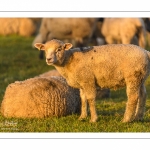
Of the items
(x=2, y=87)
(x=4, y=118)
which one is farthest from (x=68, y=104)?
(x=2, y=87)

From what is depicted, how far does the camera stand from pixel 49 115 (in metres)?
10.1

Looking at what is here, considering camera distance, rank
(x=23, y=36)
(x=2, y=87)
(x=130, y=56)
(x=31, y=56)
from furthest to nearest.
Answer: (x=23, y=36) < (x=31, y=56) < (x=2, y=87) < (x=130, y=56)

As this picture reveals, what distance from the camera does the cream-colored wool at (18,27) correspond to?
2773cm

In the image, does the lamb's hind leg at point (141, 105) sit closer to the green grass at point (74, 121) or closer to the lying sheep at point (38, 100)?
the green grass at point (74, 121)

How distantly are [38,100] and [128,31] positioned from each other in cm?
835

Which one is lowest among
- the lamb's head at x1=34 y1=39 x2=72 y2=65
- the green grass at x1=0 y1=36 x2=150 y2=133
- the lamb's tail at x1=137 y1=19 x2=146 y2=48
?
the green grass at x1=0 y1=36 x2=150 y2=133

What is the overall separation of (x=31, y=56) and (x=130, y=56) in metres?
11.8

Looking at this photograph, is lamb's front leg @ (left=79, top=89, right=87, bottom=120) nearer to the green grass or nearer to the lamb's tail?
the green grass

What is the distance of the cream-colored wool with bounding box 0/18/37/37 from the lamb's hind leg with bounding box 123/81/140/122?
18.6 m

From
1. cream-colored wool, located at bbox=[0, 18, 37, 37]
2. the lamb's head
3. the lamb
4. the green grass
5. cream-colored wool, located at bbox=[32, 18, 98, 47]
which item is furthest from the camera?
cream-colored wool, located at bbox=[0, 18, 37, 37]

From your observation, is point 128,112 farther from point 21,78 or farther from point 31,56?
point 31,56

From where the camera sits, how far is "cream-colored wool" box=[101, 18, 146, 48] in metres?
17.6

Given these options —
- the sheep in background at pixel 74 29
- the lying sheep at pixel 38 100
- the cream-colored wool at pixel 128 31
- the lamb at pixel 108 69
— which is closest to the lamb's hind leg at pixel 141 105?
the lamb at pixel 108 69

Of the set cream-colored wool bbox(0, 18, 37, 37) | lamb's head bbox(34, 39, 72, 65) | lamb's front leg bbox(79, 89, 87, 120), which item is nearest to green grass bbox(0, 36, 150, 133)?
lamb's front leg bbox(79, 89, 87, 120)
